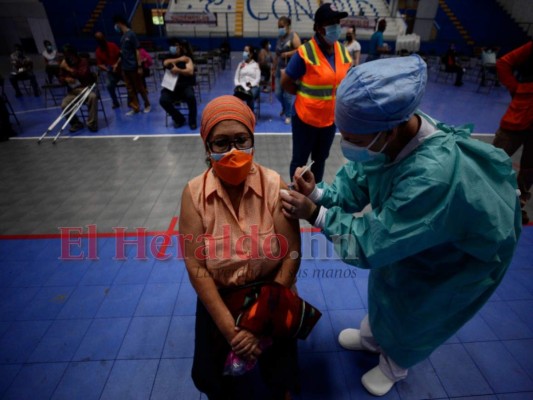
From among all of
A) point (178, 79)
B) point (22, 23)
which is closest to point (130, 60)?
point (178, 79)

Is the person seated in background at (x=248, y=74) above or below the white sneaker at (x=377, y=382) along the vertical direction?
above

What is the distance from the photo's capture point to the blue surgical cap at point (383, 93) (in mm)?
961

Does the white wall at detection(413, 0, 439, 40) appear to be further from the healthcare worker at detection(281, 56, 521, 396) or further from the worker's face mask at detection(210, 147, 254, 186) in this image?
the worker's face mask at detection(210, 147, 254, 186)

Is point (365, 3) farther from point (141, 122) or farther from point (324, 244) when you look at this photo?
point (324, 244)

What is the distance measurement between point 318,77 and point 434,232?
1.91 meters

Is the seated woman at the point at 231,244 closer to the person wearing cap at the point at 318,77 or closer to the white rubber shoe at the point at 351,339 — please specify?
the white rubber shoe at the point at 351,339

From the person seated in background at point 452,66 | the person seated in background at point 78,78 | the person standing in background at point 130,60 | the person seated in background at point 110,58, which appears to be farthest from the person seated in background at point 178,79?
the person seated in background at point 452,66

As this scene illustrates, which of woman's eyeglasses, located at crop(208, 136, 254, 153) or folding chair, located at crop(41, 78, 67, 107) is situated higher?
woman's eyeglasses, located at crop(208, 136, 254, 153)

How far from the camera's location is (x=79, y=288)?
7.26 ft

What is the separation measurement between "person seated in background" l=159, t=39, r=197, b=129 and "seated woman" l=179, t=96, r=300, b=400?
14.4ft

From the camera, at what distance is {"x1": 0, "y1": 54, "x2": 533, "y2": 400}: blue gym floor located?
1.65m

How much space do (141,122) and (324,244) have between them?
4.79 meters

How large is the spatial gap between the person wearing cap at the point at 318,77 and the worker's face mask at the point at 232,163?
1.50 m

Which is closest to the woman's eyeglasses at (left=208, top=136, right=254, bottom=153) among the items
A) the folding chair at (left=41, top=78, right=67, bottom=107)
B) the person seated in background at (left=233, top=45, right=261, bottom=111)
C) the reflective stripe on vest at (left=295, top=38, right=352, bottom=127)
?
the reflective stripe on vest at (left=295, top=38, right=352, bottom=127)
